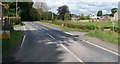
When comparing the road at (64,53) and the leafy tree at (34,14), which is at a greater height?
the leafy tree at (34,14)

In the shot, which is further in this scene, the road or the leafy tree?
the leafy tree

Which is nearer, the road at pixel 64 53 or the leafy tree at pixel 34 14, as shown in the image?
the road at pixel 64 53

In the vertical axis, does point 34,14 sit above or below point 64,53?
above

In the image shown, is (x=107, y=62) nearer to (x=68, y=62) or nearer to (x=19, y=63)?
(x=68, y=62)

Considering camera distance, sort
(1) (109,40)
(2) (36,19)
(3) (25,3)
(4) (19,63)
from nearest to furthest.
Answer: (4) (19,63), (1) (109,40), (3) (25,3), (2) (36,19)

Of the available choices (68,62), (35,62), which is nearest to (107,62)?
(68,62)

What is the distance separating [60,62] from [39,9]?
132452 mm

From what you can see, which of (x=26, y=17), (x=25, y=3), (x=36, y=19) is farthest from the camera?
(x=36, y=19)

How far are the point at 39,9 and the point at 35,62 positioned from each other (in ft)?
434

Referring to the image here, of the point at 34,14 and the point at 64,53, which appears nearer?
the point at 64,53

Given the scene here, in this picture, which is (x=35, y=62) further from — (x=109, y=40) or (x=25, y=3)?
(x=25, y=3)

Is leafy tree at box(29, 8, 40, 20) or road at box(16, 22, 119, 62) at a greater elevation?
leafy tree at box(29, 8, 40, 20)

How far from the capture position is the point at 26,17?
128m

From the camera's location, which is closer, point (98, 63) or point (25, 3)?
point (98, 63)
